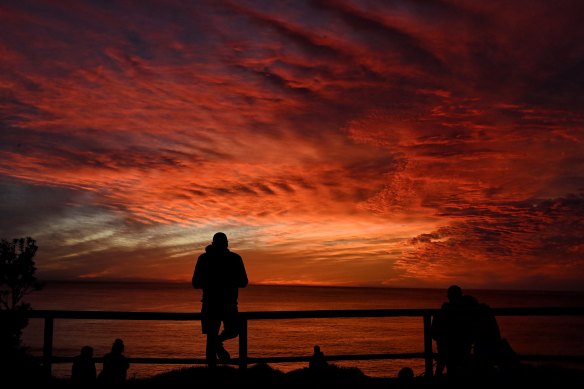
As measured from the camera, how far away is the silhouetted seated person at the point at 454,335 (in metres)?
7.09

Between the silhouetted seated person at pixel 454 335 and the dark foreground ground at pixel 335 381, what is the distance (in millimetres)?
256

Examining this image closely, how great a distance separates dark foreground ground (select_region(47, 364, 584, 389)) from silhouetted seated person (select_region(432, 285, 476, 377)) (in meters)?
0.26

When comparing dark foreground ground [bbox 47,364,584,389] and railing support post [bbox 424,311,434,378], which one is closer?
dark foreground ground [bbox 47,364,584,389]

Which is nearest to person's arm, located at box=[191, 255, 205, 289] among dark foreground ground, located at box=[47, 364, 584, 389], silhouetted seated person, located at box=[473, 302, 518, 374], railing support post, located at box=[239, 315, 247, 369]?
railing support post, located at box=[239, 315, 247, 369]

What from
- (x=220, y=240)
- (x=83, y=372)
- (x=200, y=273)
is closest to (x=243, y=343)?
(x=200, y=273)

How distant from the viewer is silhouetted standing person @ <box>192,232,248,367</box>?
7.03 meters

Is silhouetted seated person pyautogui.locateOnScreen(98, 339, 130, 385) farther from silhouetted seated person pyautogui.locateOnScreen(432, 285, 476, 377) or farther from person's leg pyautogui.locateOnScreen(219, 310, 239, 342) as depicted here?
silhouetted seated person pyautogui.locateOnScreen(432, 285, 476, 377)

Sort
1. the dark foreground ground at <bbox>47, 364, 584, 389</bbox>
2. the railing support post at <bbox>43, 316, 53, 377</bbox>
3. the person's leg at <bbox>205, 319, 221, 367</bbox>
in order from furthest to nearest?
the railing support post at <bbox>43, 316, 53, 377</bbox> < the person's leg at <bbox>205, 319, 221, 367</bbox> < the dark foreground ground at <bbox>47, 364, 584, 389</bbox>

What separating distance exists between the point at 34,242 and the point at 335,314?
38.4 meters

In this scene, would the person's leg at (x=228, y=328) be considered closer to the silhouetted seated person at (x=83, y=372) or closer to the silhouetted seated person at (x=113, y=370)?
the silhouetted seated person at (x=113, y=370)

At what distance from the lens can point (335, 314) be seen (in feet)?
23.6

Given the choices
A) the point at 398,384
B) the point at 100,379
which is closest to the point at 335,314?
the point at 398,384

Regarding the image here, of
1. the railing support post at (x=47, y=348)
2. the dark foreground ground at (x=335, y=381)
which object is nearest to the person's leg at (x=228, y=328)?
the dark foreground ground at (x=335, y=381)

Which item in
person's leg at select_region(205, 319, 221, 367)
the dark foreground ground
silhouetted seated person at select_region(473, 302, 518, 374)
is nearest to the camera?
silhouetted seated person at select_region(473, 302, 518, 374)
